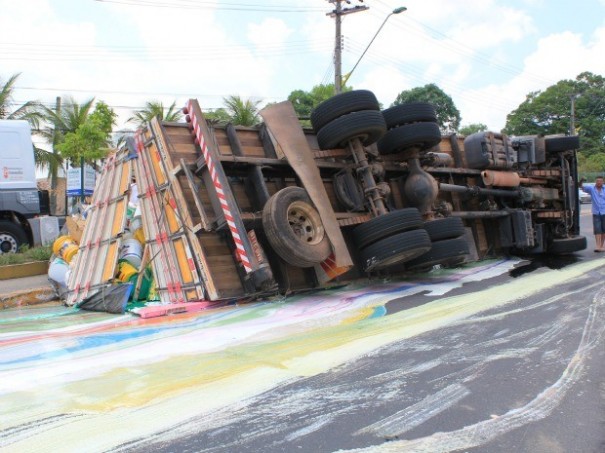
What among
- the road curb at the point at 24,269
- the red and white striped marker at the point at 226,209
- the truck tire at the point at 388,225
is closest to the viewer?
the red and white striped marker at the point at 226,209

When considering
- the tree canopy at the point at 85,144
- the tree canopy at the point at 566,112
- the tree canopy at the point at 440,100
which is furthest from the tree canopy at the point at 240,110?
the tree canopy at the point at 566,112

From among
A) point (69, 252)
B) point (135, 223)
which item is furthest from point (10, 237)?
point (135, 223)

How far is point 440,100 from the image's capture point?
48.3 metres

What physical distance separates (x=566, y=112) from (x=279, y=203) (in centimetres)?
5945

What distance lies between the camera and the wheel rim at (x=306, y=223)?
245 inches

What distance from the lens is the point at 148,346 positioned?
4312 millimetres

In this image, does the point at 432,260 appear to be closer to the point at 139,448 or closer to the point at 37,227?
the point at 139,448

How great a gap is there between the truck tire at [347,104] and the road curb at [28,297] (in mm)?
4938

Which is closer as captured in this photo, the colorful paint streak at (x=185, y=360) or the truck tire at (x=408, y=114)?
the colorful paint streak at (x=185, y=360)

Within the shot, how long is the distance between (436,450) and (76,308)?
5740 mm

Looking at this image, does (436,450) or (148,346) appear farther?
(148,346)

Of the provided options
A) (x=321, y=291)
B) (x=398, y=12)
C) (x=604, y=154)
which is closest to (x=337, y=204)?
(x=321, y=291)

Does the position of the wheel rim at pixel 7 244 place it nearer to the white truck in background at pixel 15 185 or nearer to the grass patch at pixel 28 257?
the white truck in background at pixel 15 185

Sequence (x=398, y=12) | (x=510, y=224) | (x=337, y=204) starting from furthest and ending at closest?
(x=398, y=12) < (x=510, y=224) < (x=337, y=204)
